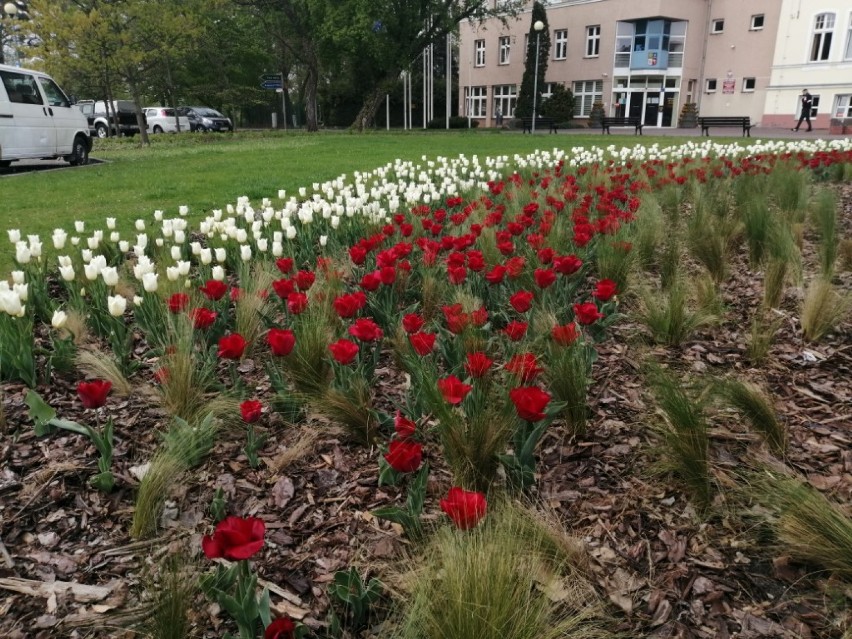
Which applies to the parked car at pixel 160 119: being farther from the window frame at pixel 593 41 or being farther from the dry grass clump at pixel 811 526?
the dry grass clump at pixel 811 526

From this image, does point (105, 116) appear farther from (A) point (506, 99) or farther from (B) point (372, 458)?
(B) point (372, 458)

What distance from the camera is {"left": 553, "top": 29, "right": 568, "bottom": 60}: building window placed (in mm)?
42781

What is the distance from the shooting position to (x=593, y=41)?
1622 inches

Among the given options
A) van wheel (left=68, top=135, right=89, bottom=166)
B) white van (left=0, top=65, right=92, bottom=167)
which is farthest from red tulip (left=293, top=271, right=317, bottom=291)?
van wheel (left=68, top=135, right=89, bottom=166)

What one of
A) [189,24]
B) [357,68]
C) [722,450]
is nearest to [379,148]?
[189,24]

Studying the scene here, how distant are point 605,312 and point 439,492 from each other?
165cm

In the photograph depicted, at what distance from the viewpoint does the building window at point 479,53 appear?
153ft

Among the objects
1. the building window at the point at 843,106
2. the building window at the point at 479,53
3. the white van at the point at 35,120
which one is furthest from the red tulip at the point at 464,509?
the building window at the point at 479,53

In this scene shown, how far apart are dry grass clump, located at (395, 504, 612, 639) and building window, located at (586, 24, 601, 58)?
44.2 meters

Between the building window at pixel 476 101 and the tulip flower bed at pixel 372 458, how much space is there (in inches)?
1822

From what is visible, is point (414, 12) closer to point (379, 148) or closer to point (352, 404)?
point (379, 148)

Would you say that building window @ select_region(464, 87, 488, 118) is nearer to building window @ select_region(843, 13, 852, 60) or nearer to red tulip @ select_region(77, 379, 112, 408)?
building window @ select_region(843, 13, 852, 60)

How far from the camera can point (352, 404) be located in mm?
2537

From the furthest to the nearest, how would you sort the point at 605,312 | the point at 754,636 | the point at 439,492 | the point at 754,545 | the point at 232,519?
the point at 605,312
the point at 439,492
the point at 754,545
the point at 754,636
the point at 232,519
